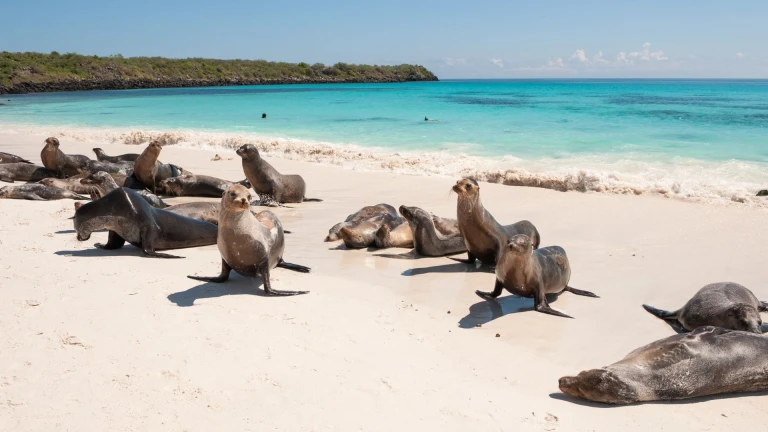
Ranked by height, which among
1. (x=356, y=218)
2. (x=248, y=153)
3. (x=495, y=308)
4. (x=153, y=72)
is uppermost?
(x=153, y=72)

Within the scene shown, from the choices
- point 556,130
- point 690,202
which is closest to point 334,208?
point 690,202

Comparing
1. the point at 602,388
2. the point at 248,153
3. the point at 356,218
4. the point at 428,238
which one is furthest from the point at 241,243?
the point at 248,153

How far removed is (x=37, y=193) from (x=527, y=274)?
7540 millimetres

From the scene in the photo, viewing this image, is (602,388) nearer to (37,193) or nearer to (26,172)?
(37,193)

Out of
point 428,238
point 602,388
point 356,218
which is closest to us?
point 602,388

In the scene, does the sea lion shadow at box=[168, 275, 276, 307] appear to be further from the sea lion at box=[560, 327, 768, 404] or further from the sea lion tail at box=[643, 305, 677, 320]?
the sea lion tail at box=[643, 305, 677, 320]

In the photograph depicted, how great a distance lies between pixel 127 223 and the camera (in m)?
6.71

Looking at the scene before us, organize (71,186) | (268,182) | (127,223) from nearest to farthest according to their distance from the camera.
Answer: (127,223) → (268,182) → (71,186)

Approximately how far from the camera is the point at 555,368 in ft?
14.1

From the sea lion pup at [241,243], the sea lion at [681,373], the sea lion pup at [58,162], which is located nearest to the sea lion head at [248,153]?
the sea lion pup at [58,162]

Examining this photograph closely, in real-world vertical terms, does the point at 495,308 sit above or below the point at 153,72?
below

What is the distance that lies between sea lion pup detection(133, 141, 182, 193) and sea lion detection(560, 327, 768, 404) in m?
8.12

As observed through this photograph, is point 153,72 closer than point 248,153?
No

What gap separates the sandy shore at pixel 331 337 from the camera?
11.0ft
